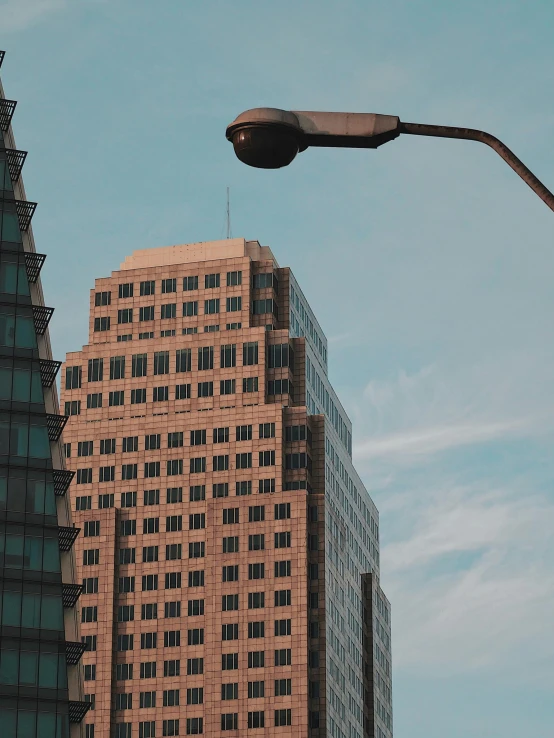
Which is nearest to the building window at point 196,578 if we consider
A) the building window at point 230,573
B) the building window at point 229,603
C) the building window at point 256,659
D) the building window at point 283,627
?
the building window at point 230,573

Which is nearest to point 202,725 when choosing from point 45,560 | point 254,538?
point 254,538

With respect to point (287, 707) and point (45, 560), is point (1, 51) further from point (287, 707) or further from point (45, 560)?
point (287, 707)

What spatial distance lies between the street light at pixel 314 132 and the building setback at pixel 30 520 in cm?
9272

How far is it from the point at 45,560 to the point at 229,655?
3316 inches

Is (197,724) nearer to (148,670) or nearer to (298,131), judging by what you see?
(148,670)

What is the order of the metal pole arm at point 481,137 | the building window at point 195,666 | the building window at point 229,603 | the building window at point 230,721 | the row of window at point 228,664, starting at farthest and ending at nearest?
the building window at point 195,666 < the building window at point 229,603 < the row of window at point 228,664 < the building window at point 230,721 < the metal pole arm at point 481,137

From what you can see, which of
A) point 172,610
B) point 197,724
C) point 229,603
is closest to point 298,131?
point 197,724

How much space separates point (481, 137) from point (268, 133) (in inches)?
94.8

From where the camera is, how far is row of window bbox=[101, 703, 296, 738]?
A: 18662 centimetres

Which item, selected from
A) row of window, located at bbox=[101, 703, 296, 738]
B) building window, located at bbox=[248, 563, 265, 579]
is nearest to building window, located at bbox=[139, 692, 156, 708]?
row of window, located at bbox=[101, 703, 296, 738]

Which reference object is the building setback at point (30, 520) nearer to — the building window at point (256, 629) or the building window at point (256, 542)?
the building window at point (256, 629)

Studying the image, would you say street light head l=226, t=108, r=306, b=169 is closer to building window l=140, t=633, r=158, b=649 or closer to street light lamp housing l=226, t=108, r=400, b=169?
street light lamp housing l=226, t=108, r=400, b=169

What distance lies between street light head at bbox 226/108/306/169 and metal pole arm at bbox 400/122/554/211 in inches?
48.6

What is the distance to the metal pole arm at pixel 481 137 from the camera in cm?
1753
